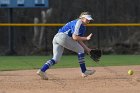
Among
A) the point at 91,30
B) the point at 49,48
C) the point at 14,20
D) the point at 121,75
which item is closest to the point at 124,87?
the point at 121,75

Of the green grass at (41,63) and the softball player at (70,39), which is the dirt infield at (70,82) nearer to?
the softball player at (70,39)

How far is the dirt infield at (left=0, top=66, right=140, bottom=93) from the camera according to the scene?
8.54m

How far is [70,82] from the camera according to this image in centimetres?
962

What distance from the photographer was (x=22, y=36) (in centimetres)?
2412

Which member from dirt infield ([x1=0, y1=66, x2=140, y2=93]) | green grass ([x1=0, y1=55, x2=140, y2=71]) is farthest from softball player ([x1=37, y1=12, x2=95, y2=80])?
green grass ([x1=0, y1=55, x2=140, y2=71])

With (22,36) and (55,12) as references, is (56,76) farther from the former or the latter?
(55,12)

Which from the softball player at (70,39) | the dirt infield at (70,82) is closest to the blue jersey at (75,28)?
the softball player at (70,39)

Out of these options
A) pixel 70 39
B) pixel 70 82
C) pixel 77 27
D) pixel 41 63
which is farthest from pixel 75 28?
pixel 41 63

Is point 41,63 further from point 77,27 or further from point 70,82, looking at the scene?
point 70,82

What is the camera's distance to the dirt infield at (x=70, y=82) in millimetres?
8539

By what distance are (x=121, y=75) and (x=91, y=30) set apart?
12.3m

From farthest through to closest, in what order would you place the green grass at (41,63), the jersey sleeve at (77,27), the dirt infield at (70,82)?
the green grass at (41,63)
the jersey sleeve at (77,27)
the dirt infield at (70,82)

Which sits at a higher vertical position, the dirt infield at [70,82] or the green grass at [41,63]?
the dirt infield at [70,82]

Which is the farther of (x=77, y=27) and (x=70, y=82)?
(x=77, y=27)
